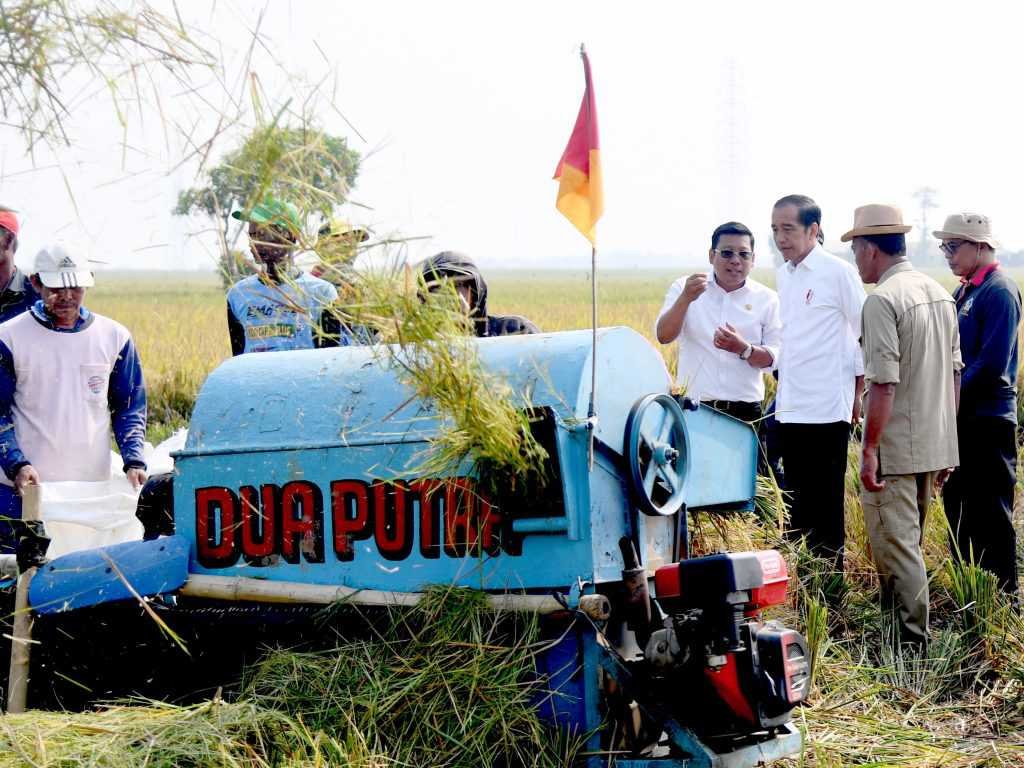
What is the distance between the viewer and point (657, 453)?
348 cm

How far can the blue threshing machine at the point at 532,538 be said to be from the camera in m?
Result: 3.15

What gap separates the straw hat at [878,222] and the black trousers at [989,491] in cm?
112

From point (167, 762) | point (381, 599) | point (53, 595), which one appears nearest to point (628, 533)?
point (381, 599)

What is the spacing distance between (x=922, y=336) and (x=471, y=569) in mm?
2498

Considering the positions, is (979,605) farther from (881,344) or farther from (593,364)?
(593,364)

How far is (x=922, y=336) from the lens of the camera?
4871 millimetres

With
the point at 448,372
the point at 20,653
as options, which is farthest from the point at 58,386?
the point at 448,372

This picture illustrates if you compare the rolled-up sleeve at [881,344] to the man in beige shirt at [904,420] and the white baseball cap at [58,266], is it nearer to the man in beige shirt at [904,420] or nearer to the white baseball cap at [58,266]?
the man in beige shirt at [904,420]

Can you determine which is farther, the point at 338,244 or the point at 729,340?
the point at 729,340

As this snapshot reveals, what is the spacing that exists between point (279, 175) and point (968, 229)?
12.8 ft

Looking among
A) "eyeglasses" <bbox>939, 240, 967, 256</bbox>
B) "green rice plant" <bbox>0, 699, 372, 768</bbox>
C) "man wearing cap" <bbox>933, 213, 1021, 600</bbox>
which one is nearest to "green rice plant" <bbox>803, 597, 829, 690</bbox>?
"man wearing cap" <bbox>933, 213, 1021, 600</bbox>

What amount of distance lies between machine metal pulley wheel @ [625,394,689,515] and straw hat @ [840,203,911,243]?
6.25ft

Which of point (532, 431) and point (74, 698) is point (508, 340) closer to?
point (532, 431)

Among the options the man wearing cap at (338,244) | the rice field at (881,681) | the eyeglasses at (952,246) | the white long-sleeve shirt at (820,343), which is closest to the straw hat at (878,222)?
the white long-sleeve shirt at (820,343)
